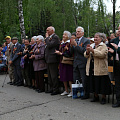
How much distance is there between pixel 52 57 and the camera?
25.0 feet

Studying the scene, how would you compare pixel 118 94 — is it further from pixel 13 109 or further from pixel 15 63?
pixel 15 63

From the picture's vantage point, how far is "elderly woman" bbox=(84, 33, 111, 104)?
6.01 meters

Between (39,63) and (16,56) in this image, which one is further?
(16,56)

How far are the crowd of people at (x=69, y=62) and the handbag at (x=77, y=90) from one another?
0.13 metres

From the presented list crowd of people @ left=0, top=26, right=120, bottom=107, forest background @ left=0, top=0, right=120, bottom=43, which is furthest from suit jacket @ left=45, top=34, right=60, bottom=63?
forest background @ left=0, top=0, right=120, bottom=43

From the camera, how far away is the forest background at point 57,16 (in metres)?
24.1

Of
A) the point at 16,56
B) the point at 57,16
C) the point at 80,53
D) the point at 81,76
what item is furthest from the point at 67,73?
the point at 57,16

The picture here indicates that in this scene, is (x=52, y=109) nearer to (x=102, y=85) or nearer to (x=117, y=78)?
(x=102, y=85)

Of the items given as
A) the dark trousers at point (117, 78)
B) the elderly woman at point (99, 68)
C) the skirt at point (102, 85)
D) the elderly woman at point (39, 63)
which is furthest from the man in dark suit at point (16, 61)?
the dark trousers at point (117, 78)

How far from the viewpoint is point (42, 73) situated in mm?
8227

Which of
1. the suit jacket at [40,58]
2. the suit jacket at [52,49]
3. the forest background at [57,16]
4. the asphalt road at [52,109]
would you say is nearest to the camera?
the asphalt road at [52,109]

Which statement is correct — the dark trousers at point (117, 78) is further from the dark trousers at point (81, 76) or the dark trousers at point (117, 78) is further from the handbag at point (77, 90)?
the handbag at point (77, 90)

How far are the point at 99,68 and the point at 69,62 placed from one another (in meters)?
1.39

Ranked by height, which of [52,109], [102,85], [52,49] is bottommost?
[52,109]
